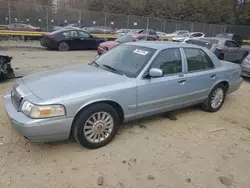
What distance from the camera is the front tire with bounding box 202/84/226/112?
4.92m

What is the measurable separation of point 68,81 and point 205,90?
108 inches

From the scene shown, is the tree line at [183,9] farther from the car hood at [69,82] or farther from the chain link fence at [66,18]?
the car hood at [69,82]

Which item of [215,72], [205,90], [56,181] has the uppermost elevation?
[215,72]

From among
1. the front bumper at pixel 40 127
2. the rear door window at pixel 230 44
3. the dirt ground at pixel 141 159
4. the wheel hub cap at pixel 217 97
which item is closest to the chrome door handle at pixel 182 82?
the dirt ground at pixel 141 159

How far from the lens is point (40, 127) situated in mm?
2854

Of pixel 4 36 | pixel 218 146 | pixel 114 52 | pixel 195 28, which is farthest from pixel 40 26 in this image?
pixel 195 28

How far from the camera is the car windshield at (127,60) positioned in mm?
3791

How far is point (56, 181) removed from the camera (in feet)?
9.01

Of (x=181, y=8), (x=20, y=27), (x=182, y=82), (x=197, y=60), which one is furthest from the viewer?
Answer: (x=181, y=8)

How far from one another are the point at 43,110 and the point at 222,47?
1012cm

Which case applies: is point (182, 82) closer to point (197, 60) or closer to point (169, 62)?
point (169, 62)

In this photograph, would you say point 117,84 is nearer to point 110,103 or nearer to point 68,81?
point 110,103

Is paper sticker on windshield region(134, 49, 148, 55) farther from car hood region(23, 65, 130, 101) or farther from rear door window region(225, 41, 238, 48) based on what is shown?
rear door window region(225, 41, 238, 48)

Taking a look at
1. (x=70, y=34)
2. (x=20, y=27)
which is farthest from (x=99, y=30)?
(x=70, y=34)
